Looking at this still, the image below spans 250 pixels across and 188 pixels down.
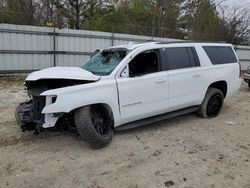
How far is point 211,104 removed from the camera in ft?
21.5

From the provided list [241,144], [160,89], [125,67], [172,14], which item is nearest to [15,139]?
[125,67]

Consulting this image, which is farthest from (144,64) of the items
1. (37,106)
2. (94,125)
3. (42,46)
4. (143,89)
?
(42,46)

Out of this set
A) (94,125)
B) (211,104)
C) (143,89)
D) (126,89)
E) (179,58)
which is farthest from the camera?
(211,104)

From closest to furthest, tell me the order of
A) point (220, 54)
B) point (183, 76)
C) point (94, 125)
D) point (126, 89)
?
point (94, 125), point (126, 89), point (183, 76), point (220, 54)

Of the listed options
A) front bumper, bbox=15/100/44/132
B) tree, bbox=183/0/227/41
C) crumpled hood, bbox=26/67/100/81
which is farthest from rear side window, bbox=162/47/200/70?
tree, bbox=183/0/227/41

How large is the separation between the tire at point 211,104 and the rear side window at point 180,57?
0.82m

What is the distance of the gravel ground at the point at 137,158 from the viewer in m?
3.64

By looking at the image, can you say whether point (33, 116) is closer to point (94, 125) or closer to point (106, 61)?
point (94, 125)

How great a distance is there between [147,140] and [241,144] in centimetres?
169

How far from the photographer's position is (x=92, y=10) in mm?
20766

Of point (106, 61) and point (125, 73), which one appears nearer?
point (125, 73)

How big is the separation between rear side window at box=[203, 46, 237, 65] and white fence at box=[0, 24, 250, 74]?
750 cm

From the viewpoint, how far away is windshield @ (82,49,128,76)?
4.97 metres

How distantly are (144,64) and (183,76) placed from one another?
0.91m
